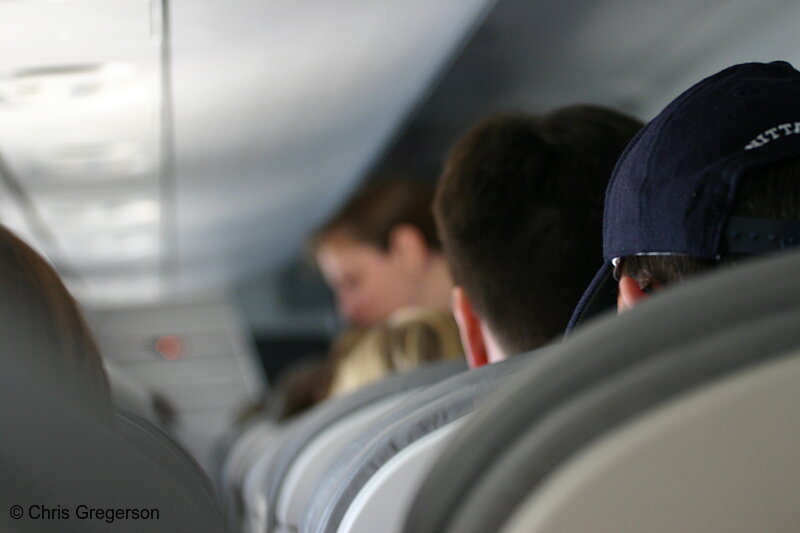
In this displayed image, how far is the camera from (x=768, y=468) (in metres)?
0.66

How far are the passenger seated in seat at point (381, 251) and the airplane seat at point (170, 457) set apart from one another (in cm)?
236

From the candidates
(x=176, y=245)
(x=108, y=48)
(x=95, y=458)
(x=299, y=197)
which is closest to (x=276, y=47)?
(x=108, y=48)

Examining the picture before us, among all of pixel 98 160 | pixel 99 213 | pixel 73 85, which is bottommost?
pixel 99 213

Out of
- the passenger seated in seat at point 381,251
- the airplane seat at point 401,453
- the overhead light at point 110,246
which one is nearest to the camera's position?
the airplane seat at point 401,453

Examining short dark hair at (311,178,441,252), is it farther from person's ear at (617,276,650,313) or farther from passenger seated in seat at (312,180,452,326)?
person's ear at (617,276,650,313)

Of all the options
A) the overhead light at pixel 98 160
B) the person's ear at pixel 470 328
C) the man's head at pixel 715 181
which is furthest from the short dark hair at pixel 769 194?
the overhead light at pixel 98 160

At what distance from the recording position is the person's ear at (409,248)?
12.4 ft

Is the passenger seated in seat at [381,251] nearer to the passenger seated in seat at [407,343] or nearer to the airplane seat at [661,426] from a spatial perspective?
the passenger seated in seat at [407,343]

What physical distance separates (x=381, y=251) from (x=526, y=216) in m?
2.79

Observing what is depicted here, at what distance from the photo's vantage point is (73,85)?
12.0ft

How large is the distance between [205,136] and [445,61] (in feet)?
6.11

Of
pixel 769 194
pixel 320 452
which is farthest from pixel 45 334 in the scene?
pixel 320 452

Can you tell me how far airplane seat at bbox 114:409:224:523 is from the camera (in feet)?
3.23

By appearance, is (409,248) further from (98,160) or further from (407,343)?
(98,160)
